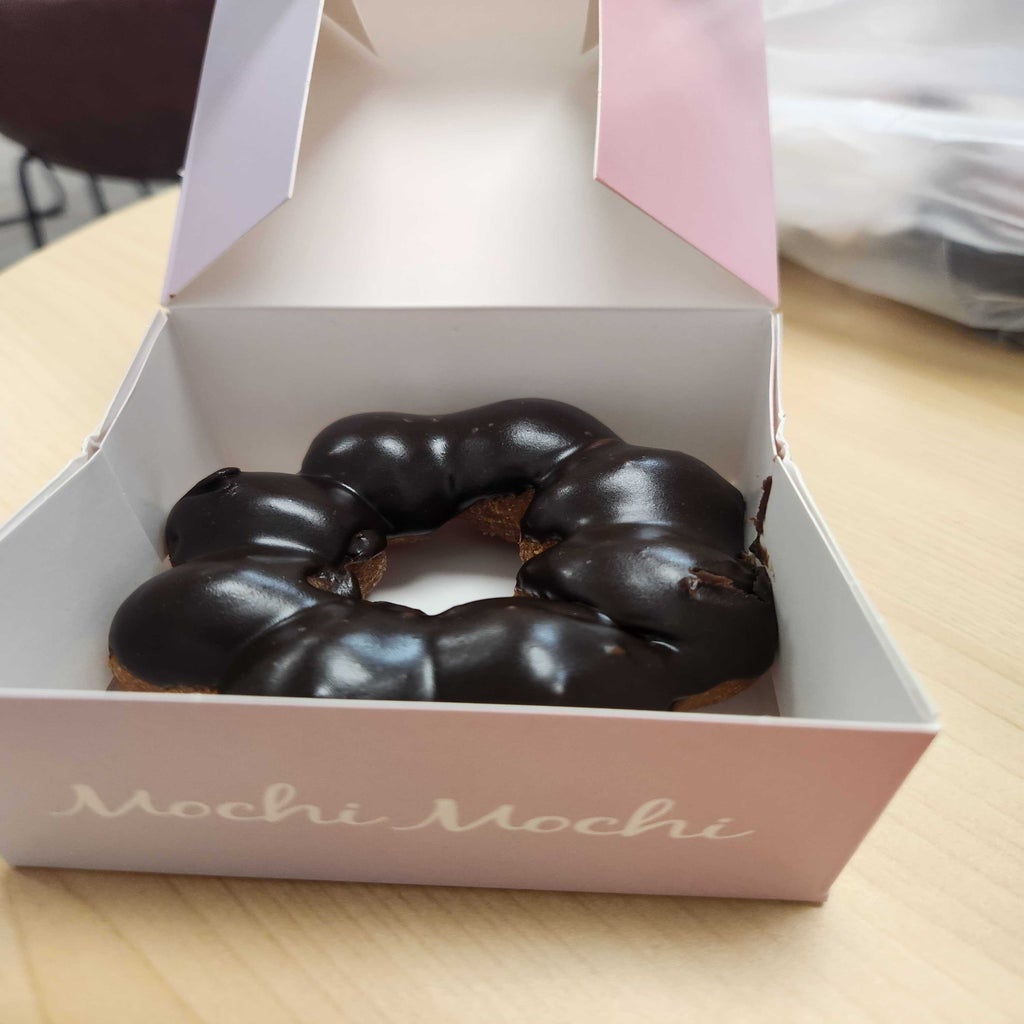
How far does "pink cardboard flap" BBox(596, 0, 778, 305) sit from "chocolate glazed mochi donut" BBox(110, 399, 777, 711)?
0.13 m

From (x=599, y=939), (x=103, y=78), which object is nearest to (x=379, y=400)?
(x=599, y=939)

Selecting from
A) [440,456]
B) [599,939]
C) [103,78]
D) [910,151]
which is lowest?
[599,939]

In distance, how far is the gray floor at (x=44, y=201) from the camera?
1746 mm

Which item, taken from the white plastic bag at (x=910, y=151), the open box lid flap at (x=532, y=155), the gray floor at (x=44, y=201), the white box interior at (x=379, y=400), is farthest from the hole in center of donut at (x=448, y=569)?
the gray floor at (x=44, y=201)

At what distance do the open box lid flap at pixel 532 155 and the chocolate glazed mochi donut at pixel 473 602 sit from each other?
0.10 meters

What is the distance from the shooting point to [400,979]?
0.34m

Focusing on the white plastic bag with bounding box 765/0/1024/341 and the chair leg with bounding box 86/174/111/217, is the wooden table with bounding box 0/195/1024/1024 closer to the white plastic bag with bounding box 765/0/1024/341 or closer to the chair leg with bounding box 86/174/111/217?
the white plastic bag with bounding box 765/0/1024/341

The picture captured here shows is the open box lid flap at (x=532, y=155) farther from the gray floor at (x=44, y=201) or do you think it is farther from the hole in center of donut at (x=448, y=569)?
the gray floor at (x=44, y=201)

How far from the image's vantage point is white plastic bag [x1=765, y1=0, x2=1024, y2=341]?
661 mm

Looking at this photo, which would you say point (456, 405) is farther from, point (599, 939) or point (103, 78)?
point (103, 78)

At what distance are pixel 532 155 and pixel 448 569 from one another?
275 mm

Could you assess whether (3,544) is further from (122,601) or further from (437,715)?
(437,715)

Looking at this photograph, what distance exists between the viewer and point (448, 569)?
547 millimetres

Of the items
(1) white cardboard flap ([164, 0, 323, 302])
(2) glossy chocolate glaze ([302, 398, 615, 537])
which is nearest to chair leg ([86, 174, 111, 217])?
(1) white cardboard flap ([164, 0, 323, 302])
